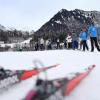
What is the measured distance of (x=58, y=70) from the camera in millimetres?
9281

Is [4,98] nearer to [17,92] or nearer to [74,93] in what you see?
[17,92]

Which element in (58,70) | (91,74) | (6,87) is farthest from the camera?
(58,70)

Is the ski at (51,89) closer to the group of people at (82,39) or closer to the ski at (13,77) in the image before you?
the ski at (13,77)

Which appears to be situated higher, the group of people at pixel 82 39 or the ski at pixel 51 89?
the group of people at pixel 82 39

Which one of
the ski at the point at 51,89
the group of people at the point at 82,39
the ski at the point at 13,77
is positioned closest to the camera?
the ski at the point at 51,89

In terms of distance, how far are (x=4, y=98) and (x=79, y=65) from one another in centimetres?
450

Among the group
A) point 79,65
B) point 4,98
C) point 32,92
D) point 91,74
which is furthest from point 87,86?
point 79,65

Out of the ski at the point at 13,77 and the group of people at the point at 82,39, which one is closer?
the ski at the point at 13,77

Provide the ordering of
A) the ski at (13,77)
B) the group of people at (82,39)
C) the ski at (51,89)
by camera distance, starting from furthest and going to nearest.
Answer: the group of people at (82,39)
the ski at (13,77)
the ski at (51,89)

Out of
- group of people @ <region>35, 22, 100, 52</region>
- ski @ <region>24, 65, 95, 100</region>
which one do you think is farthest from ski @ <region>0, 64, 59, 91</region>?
group of people @ <region>35, 22, 100, 52</region>

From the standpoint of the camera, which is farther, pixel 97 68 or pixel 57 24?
pixel 57 24

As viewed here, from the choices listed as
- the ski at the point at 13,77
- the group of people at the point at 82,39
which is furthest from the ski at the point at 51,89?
the group of people at the point at 82,39

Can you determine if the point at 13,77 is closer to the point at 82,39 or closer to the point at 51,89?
the point at 51,89

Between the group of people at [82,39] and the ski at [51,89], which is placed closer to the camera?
the ski at [51,89]
